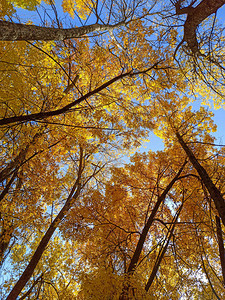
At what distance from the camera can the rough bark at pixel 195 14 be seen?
3.41m

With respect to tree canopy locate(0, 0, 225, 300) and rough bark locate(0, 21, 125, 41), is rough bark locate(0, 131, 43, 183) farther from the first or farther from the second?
rough bark locate(0, 21, 125, 41)

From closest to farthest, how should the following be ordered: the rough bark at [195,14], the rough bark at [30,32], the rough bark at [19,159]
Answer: the rough bark at [30,32], the rough bark at [195,14], the rough bark at [19,159]

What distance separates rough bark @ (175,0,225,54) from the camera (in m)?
3.41

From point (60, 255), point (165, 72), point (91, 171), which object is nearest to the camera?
point (165, 72)

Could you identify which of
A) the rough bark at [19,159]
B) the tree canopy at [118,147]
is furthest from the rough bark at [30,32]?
the rough bark at [19,159]

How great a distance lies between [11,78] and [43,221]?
15.9ft

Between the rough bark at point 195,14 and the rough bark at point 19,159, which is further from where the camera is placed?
the rough bark at point 19,159

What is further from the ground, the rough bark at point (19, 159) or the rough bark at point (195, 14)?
the rough bark at point (195, 14)

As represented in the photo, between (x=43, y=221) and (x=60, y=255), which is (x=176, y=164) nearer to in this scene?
(x=43, y=221)

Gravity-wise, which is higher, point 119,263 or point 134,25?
point 134,25

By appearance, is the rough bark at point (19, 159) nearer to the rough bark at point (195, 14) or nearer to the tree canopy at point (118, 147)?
the tree canopy at point (118, 147)

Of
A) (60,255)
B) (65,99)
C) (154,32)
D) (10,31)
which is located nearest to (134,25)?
(154,32)

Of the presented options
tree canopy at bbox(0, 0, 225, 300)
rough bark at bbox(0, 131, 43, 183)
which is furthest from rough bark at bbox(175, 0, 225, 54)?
rough bark at bbox(0, 131, 43, 183)

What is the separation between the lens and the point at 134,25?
4988 millimetres
